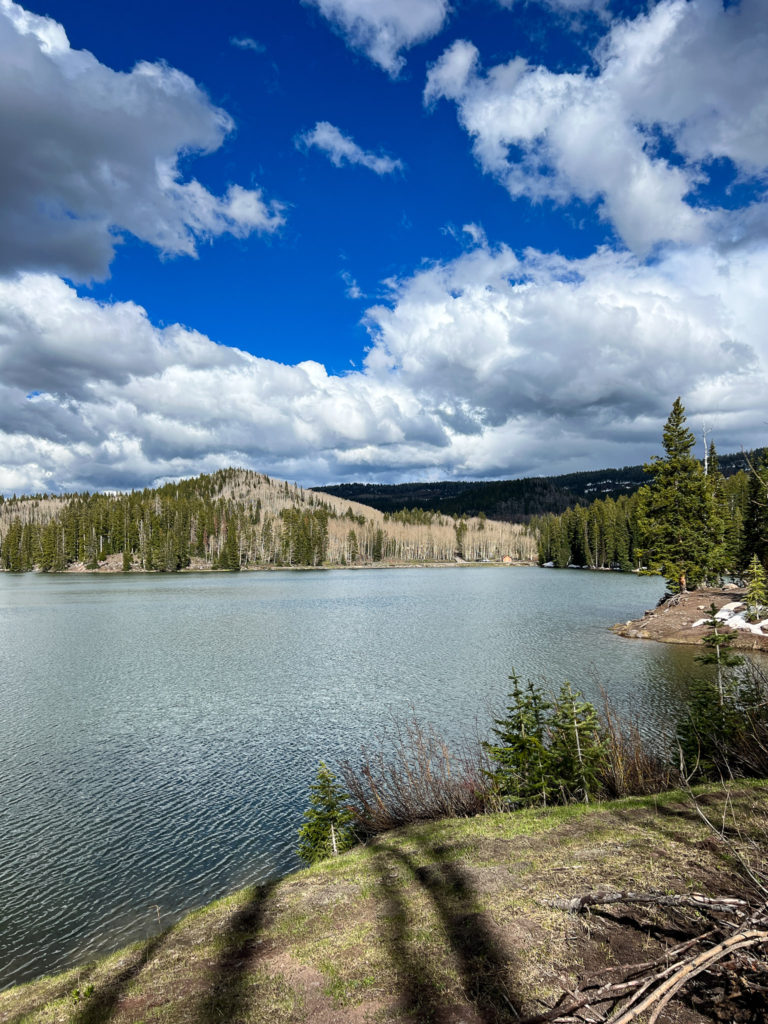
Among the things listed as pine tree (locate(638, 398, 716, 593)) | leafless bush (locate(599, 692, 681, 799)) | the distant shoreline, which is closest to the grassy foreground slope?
leafless bush (locate(599, 692, 681, 799))

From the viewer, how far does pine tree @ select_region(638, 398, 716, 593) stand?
42062mm

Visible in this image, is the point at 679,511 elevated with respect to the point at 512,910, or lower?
elevated

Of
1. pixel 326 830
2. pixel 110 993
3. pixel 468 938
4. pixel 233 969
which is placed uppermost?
pixel 468 938

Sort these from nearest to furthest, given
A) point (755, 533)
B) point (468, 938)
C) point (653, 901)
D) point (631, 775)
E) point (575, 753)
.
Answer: point (653, 901) < point (468, 938) < point (575, 753) < point (631, 775) < point (755, 533)

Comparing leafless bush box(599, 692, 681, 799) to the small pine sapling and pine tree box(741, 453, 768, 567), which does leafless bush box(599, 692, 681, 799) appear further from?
pine tree box(741, 453, 768, 567)

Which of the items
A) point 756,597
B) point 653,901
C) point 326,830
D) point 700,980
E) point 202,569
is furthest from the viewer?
point 202,569

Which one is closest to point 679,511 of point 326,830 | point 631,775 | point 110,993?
point 631,775

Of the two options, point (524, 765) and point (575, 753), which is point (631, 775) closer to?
point (575, 753)

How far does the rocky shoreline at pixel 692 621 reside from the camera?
3366 cm

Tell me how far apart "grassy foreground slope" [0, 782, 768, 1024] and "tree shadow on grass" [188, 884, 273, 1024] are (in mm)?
21

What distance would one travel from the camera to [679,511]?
139ft

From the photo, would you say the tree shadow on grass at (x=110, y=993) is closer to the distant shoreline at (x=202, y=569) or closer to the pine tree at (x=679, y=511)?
the pine tree at (x=679, y=511)

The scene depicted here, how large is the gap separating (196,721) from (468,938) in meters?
18.8


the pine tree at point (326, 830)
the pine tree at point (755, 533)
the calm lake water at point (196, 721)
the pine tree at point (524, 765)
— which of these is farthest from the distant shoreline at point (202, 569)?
the pine tree at point (524, 765)
